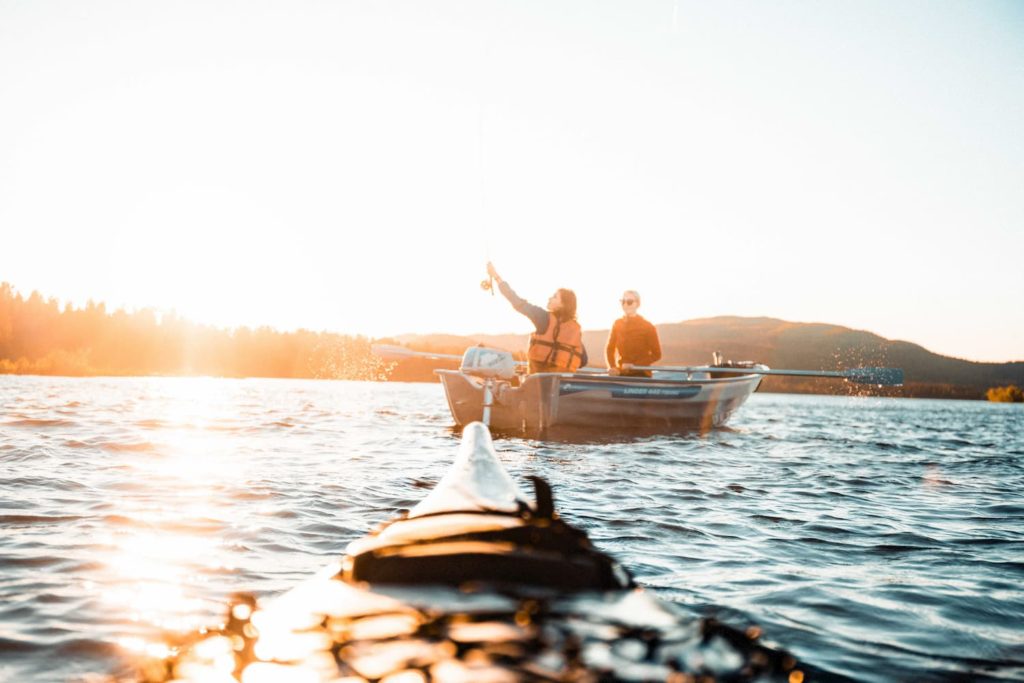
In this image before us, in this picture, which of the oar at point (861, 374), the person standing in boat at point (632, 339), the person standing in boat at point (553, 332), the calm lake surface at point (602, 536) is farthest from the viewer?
the oar at point (861, 374)

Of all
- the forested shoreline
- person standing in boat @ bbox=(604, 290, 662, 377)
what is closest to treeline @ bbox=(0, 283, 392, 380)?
the forested shoreline

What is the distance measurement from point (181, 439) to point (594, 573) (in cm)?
974

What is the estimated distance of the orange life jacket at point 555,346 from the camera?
12.0 meters

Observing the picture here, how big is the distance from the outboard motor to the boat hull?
0.41 ft

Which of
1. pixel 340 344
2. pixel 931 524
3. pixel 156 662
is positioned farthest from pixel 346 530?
pixel 340 344

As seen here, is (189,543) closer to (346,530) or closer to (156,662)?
(346,530)

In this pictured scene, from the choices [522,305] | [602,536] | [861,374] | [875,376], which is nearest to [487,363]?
[522,305]

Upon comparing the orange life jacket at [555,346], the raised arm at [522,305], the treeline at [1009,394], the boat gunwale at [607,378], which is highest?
the raised arm at [522,305]

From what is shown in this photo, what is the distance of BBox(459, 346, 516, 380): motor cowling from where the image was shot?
11195 millimetres

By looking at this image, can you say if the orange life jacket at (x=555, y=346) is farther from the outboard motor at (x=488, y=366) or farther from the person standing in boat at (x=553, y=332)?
the outboard motor at (x=488, y=366)

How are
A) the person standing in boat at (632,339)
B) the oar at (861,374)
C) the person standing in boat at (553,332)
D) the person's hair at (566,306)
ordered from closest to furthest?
the person standing in boat at (553,332) < the person's hair at (566,306) < the person standing in boat at (632,339) < the oar at (861,374)

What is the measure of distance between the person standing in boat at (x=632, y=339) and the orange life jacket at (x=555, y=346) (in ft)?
4.95

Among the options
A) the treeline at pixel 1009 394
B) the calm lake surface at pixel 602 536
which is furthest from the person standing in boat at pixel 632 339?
the treeline at pixel 1009 394

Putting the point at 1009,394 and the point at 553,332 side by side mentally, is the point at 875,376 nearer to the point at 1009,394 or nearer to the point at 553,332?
the point at 553,332
